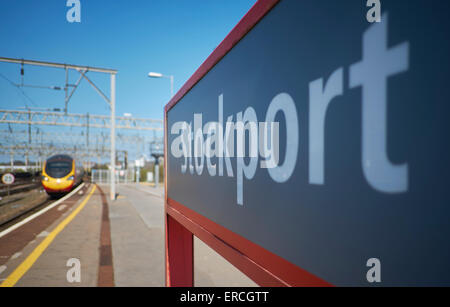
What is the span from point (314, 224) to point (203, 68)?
1.29 m

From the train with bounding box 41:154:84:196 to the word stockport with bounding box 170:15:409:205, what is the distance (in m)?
19.0

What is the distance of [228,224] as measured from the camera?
139 centimetres

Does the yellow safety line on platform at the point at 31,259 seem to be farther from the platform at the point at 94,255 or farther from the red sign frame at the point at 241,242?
the red sign frame at the point at 241,242

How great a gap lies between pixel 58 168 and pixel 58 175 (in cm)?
56

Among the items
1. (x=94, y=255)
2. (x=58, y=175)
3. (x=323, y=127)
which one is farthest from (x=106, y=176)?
(x=323, y=127)

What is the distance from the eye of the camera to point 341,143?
2.34 feet

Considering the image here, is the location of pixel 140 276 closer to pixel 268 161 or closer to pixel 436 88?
pixel 268 161

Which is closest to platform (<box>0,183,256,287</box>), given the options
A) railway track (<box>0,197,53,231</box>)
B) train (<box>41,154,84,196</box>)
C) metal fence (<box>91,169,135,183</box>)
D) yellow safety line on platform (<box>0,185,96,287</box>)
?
yellow safety line on platform (<box>0,185,96,287</box>)

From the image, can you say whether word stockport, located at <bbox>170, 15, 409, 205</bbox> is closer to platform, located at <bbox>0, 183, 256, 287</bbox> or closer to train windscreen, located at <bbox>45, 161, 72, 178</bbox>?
platform, located at <bbox>0, 183, 256, 287</bbox>

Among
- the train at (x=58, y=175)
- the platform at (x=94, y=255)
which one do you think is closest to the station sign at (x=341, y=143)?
the platform at (x=94, y=255)

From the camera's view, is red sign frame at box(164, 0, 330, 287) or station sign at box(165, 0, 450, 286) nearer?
station sign at box(165, 0, 450, 286)

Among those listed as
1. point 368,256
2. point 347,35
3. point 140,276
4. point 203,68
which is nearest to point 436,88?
point 347,35

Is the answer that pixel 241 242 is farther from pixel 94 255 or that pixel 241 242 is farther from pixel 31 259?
pixel 31 259

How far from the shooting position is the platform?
191 inches
